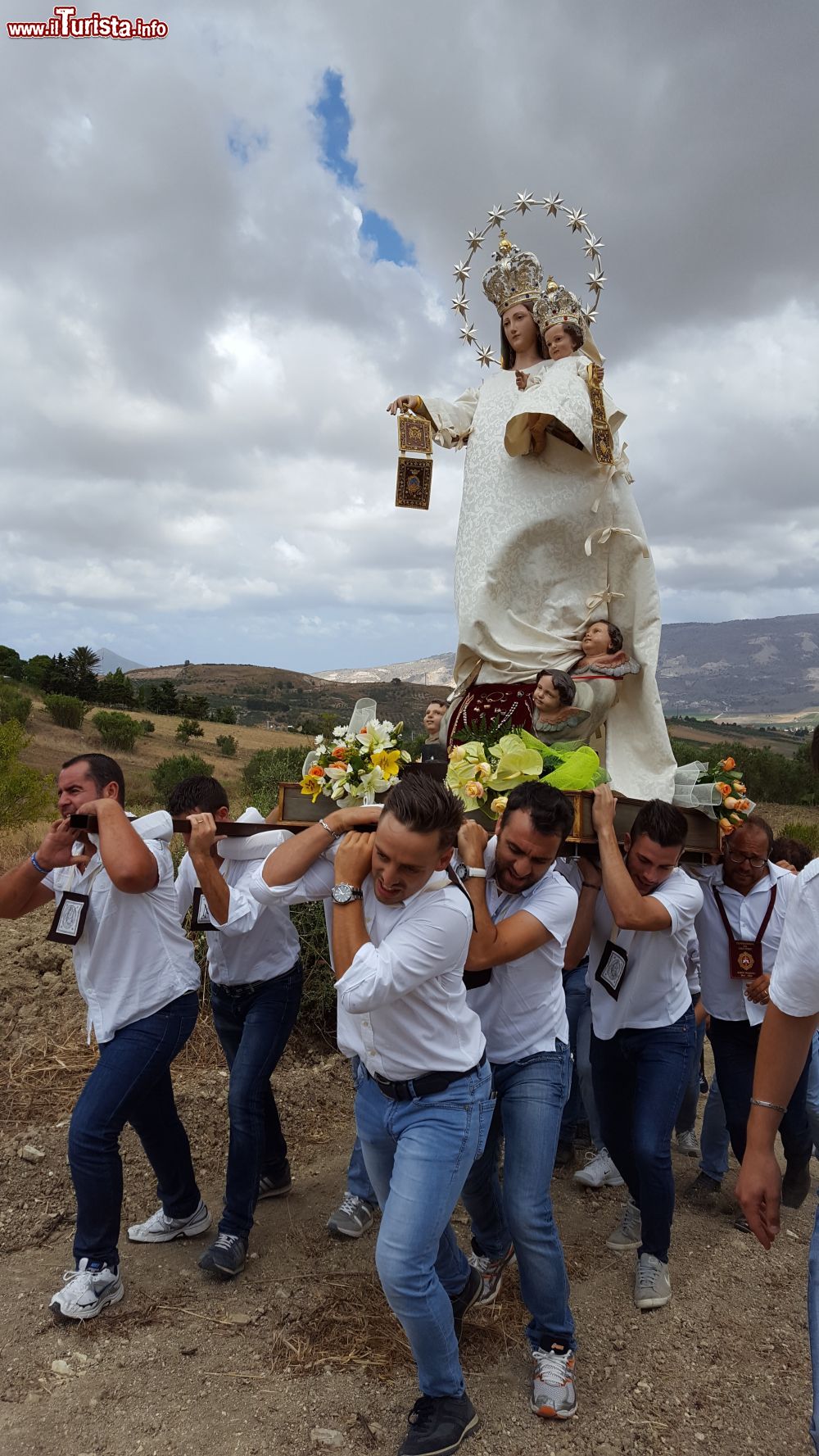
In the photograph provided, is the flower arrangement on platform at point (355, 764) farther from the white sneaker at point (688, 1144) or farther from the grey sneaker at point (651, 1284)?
the white sneaker at point (688, 1144)

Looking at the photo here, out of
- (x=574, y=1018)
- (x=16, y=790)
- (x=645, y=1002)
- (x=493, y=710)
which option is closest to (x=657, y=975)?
(x=645, y=1002)

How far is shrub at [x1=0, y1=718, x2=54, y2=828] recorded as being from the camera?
12.0 m

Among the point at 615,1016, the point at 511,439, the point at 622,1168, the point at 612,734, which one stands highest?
the point at 511,439

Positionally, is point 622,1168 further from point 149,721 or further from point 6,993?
point 149,721

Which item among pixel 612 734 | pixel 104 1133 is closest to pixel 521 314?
pixel 612 734

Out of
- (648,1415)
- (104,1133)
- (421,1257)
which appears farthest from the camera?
(104,1133)

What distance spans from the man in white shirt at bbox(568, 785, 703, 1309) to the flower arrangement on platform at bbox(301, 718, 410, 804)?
87cm

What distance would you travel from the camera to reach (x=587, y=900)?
4078mm

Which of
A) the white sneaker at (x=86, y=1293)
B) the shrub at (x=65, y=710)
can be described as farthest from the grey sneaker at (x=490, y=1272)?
the shrub at (x=65, y=710)

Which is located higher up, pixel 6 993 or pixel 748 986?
pixel 748 986

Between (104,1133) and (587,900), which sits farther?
(587,900)

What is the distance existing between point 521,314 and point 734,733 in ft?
213

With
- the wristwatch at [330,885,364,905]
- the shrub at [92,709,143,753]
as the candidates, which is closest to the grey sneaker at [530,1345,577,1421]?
the wristwatch at [330,885,364,905]

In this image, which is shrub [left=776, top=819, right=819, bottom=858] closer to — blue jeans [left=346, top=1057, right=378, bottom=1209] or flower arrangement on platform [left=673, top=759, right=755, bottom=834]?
flower arrangement on platform [left=673, top=759, right=755, bottom=834]
